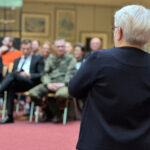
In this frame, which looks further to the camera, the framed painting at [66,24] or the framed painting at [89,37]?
the framed painting at [89,37]

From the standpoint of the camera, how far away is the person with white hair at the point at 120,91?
1374 mm

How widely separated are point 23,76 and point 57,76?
20.9 inches

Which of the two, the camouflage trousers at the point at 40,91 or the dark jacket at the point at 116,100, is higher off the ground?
the dark jacket at the point at 116,100

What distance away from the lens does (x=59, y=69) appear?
5039 mm

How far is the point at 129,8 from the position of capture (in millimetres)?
1446

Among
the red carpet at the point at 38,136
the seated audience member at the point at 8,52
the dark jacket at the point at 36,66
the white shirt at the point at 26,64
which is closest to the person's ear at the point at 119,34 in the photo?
the red carpet at the point at 38,136

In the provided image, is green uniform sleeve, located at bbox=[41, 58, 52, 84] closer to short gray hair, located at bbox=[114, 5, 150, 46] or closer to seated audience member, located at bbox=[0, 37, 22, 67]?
seated audience member, located at bbox=[0, 37, 22, 67]

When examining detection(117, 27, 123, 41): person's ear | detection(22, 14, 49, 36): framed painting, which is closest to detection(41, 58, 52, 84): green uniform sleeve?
detection(117, 27, 123, 41): person's ear

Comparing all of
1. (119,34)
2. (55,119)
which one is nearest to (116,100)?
(119,34)

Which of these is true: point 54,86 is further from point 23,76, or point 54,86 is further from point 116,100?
point 116,100

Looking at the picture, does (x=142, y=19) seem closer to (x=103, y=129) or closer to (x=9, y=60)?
(x=103, y=129)

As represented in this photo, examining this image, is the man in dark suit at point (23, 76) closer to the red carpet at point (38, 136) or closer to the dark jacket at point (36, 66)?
the dark jacket at point (36, 66)

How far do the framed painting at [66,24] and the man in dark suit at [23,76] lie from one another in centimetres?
844

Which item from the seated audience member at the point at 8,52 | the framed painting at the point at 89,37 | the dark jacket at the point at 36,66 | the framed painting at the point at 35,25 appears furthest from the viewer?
the framed painting at the point at 89,37
